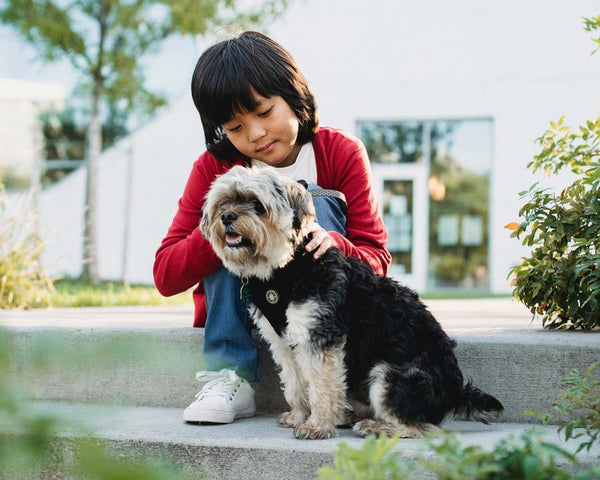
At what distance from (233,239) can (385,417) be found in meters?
0.89

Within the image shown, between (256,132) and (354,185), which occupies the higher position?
(256,132)

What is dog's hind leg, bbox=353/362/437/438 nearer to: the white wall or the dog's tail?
the dog's tail

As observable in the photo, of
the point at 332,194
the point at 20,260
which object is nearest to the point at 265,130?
the point at 332,194

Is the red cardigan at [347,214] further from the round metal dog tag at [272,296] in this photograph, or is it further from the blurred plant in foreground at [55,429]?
the blurred plant in foreground at [55,429]

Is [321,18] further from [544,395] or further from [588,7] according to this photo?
[544,395]

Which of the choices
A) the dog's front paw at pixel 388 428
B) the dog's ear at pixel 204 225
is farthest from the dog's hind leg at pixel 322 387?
the dog's ear at pixel 204 225

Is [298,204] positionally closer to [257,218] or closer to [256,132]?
[257,218]

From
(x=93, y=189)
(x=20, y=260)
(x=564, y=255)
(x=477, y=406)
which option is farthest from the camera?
(x=93, y=189)

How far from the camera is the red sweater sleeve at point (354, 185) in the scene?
3182 millimetres

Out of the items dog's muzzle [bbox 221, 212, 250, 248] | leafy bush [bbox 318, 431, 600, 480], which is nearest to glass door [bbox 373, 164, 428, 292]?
dog's muzzle [bbox 221, 212, 250, 248]

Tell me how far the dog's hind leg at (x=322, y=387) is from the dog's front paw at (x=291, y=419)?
173 mm

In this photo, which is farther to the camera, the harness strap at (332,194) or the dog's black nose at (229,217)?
the harness strap at (332,194)

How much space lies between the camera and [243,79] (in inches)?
114

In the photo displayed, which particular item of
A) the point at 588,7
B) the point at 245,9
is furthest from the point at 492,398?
the point at 588,7
